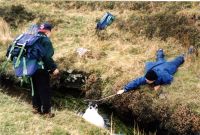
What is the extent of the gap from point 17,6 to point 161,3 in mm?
5644

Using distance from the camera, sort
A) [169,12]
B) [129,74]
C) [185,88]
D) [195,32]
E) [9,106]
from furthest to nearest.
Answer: [169,12] < [195,32] < [129,74] < [185,88] < [9,106]

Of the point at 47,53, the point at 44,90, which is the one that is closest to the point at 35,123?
the point at 44,90

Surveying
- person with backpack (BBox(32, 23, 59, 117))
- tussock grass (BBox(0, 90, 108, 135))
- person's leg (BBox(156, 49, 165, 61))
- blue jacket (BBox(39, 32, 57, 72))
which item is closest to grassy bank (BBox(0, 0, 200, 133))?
person's leg (BBox(156, 49, 165, 61))

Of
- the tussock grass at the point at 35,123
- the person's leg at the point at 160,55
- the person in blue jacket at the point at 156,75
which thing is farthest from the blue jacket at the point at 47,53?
the person's leg at the point at 160,55

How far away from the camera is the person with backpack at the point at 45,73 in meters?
9.71

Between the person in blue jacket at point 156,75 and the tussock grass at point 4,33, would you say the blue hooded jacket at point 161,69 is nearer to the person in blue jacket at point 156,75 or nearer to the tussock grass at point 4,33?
the person in blue jacket at point 156,75

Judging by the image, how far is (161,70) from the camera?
11539mm

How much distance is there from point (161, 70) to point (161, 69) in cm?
6

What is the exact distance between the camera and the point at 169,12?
635 inches

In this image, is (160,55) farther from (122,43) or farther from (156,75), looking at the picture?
(122,43)

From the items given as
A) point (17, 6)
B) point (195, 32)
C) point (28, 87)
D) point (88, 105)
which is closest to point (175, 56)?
point (195, 32)

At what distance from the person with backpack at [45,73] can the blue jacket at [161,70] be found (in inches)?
84.5

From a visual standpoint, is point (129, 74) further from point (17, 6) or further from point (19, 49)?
point (17, 6)

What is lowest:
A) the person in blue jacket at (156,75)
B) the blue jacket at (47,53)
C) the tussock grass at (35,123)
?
the tussock grass at (35,123)
